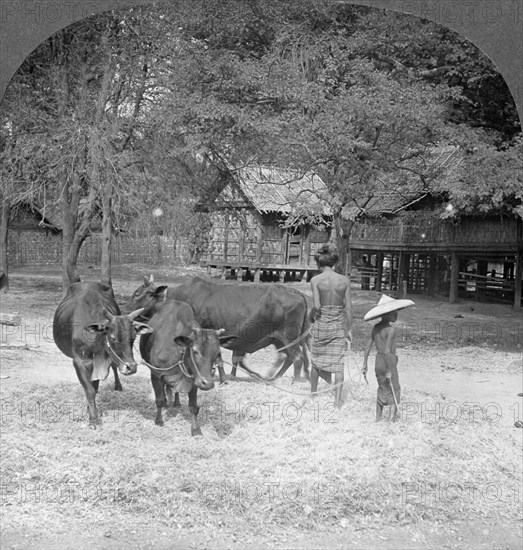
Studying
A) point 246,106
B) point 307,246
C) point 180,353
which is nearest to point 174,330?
point 180,353

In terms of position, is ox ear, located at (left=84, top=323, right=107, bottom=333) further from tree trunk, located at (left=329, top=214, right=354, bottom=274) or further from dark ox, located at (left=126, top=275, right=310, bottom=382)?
tree trunk, located at (left=329, top=214, right=354, bottom=274)

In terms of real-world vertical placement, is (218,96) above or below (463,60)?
below

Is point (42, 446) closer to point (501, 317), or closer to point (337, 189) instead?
point (337, 189)

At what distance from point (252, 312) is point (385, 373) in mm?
2581

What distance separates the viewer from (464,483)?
5176 mm

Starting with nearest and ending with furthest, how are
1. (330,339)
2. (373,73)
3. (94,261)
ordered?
(330,339), (373,73), (94,261)

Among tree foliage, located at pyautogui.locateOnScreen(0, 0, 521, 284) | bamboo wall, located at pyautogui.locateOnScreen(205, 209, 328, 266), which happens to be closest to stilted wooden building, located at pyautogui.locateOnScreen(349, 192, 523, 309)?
bamboo wall, located at pyautogui.locateOnScreen(205, 209, 328, 266)

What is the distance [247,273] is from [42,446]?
57.6 feet

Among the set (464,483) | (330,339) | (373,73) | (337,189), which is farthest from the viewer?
(337,189)

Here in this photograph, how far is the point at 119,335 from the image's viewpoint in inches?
220

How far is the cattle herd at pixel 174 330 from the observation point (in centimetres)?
562

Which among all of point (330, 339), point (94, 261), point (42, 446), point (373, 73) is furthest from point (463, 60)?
point (94, 261)

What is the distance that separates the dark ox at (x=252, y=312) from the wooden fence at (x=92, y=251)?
20703 mm

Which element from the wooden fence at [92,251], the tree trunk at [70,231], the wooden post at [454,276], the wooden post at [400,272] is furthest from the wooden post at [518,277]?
the wooden fence at [92,251]
